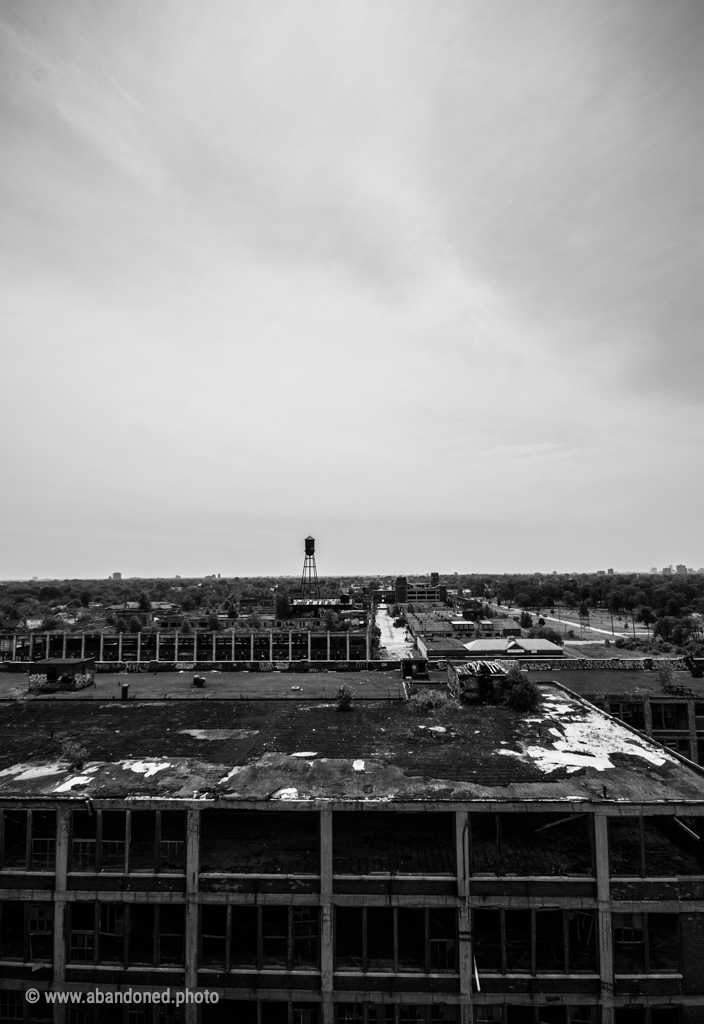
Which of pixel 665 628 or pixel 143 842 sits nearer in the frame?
pixel 143 842

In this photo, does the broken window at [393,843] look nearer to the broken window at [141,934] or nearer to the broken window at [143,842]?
the broken window at [143,842]

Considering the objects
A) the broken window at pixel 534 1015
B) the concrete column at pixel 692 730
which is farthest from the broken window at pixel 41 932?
the concrete column at pixel 692 730

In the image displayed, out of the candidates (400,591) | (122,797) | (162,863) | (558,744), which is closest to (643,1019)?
(558,744)

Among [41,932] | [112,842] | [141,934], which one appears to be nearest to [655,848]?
[141,934]

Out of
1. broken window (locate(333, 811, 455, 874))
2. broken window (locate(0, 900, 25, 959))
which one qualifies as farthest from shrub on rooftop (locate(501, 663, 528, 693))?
broken window (locate(0, 900, 25, 959))

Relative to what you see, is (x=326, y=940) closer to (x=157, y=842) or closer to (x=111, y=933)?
A: (x=157, y=842)

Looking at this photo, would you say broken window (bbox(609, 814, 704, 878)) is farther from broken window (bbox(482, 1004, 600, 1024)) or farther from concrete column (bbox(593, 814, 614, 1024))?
broken window (bbox(482, 1004, 600, 1024))

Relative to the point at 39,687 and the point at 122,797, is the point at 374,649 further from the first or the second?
the point at 122,797
